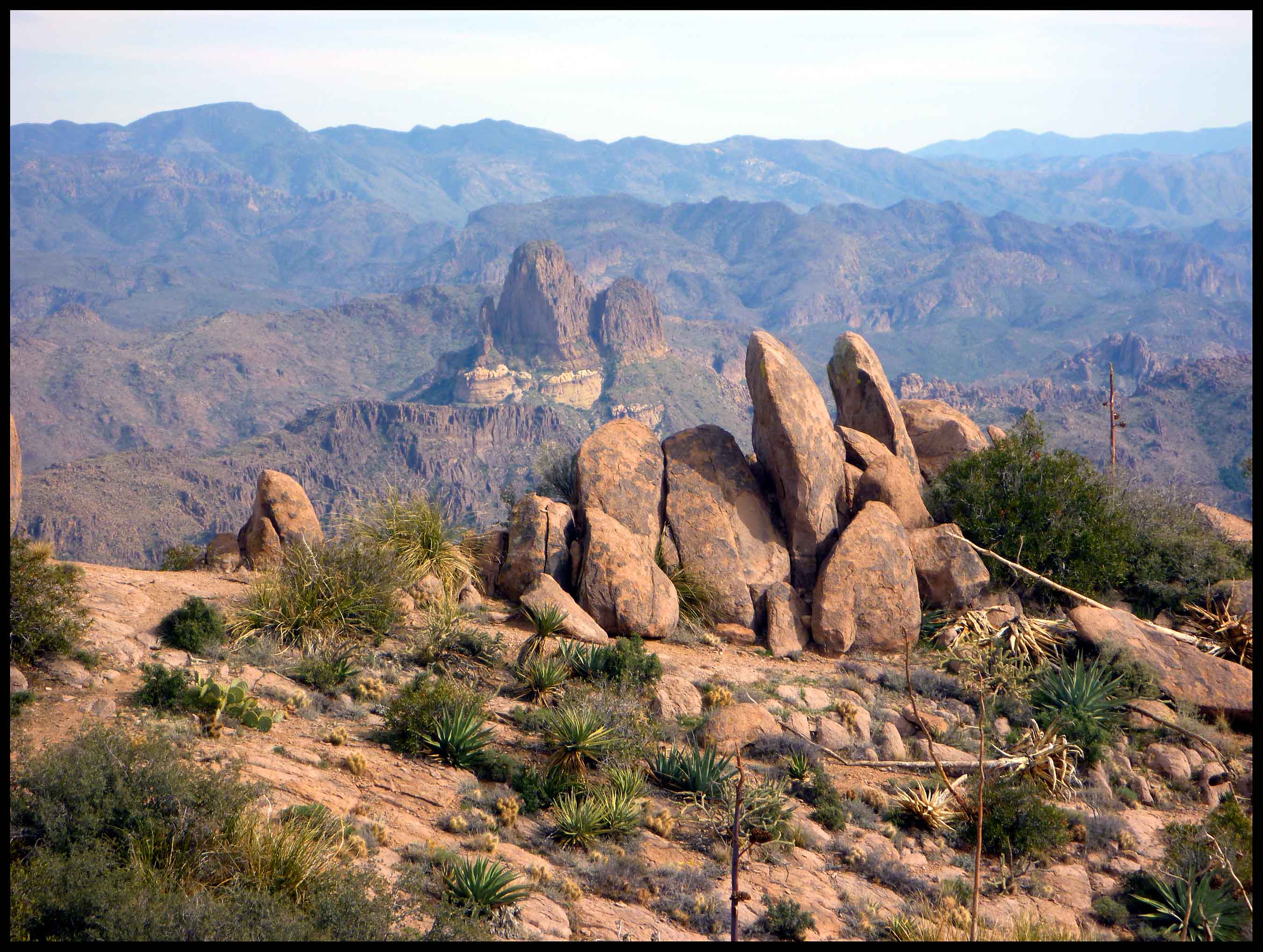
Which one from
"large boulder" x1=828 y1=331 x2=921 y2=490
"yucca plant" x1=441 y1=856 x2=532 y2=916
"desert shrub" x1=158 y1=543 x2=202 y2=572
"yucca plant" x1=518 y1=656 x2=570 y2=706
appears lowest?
"desert shrub" x1=158 y1=543 x2=202 y2=572

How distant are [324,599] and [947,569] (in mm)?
11593

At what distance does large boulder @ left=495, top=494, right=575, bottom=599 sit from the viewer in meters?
16.3

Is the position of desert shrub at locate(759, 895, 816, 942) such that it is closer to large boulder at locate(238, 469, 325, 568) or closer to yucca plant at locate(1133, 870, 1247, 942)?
yucca plant at locate(1133, 870, 1247, 942)

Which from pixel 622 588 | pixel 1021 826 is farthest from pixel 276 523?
pixel 1021 826

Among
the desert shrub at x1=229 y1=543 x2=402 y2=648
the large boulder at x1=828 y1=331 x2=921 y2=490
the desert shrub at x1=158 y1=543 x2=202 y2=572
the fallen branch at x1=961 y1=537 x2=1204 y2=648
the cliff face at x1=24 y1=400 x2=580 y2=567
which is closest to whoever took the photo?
the desert shrub at x1=229 y1=543 x2=402 y2=648

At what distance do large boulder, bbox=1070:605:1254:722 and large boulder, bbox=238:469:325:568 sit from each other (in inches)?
564

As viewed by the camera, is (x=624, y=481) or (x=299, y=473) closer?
(x=624, y=481)

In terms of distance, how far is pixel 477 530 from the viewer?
730 inches

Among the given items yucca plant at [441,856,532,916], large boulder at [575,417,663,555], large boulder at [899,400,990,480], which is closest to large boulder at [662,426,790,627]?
large boulder at [575,417,663,555]

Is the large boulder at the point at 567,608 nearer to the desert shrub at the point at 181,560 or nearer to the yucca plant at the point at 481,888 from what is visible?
the yucca plant at the point at 481,888

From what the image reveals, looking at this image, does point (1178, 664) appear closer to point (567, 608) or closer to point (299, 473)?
point (567, 608)

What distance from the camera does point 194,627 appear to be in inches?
498

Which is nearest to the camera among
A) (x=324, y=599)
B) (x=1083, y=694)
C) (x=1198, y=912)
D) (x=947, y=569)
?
(x=1198, y=912)

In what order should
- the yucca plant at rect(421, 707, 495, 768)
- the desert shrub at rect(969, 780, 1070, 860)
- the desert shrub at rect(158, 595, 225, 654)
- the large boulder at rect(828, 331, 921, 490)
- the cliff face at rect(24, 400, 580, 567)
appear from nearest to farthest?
the desert shrub at rect(969, 780, 1070, 860) → the yucca plant at rect(421, 707, 495, 768) → the desert shrub at rect(158, 595, 225, 654) → the large boulder at rect(828, 331, 921, 490) → the cliff face at rect(24, 400, 580, 567)
